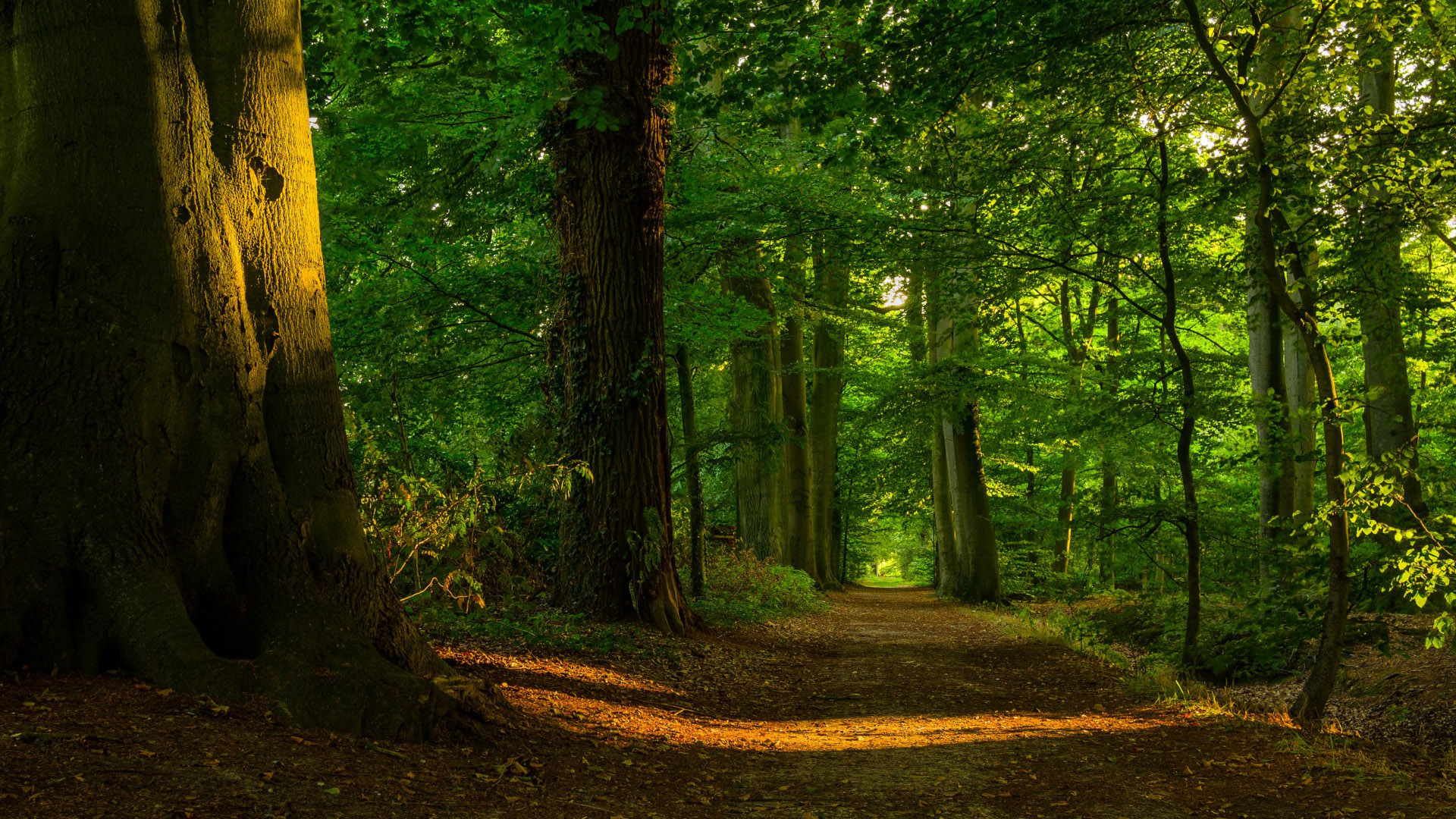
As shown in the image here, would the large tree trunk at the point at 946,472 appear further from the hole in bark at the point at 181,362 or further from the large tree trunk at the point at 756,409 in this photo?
the hole in bark at the point at 181,362

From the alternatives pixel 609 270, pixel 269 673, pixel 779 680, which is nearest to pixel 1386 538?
pixel 779 680

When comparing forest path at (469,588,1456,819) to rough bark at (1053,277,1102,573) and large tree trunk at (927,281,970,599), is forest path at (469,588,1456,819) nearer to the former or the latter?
large tree trunk at (927,281,970,599)

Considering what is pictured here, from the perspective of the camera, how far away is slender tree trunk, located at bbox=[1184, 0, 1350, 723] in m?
5.94

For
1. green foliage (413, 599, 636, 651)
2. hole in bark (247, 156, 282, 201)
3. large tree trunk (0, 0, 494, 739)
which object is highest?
hole in bark (247, 156, 282, 201)

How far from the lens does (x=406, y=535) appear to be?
6.09 meters

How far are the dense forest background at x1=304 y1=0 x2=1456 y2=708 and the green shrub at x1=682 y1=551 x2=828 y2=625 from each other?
125 mm

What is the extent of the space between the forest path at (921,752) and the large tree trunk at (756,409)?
5460 millimetres

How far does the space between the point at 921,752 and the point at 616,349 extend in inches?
196

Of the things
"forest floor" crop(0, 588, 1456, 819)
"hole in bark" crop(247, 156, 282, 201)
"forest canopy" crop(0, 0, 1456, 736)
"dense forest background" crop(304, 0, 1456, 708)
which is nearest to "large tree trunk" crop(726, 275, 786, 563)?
"dense forest background" crop(304, 0, 1456, 708)

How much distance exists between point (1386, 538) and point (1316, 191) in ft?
14.3

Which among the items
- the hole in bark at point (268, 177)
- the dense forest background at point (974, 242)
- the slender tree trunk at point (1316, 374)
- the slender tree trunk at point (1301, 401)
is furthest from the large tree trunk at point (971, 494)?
the hole in bark at point (268, 177)

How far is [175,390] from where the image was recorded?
370 cm

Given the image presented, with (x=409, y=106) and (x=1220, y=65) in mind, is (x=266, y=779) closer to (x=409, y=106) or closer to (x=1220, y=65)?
(x=1220, y=65)

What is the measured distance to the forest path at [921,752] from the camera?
166 inches
